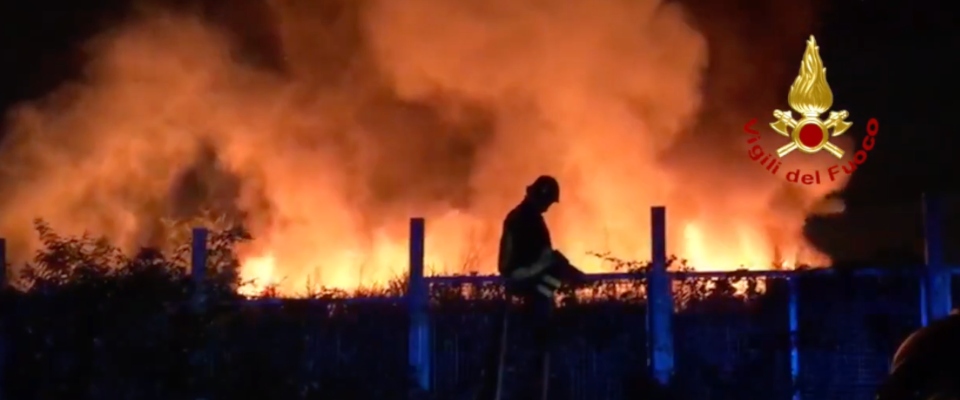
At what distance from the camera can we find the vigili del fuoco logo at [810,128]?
20203mm

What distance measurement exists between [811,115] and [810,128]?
0.33m

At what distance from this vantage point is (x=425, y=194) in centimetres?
2291

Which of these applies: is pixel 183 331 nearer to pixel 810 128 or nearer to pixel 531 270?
pixel 531 270

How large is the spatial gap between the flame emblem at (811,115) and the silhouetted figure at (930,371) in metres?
14.2

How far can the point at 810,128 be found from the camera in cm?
2109

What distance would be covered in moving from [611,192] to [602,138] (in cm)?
93

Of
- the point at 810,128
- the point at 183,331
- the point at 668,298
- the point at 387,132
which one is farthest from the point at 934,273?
the point at 387,132

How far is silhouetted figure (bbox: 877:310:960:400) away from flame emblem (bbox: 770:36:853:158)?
14209 mm

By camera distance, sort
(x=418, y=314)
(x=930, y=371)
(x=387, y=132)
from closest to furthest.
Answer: (x=930, y=371), (x=418, y=314), (x=387, y=132)

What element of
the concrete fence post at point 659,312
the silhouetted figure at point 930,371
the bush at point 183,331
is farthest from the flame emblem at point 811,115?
the silhouetted figure at point 930,371

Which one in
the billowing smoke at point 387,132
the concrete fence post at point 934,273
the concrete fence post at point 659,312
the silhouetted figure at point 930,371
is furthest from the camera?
the billowing smoke at point 387,132

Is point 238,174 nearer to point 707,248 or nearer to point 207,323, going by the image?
point 707,248

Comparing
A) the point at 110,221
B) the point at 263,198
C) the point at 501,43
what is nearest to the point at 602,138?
the point at 501,43

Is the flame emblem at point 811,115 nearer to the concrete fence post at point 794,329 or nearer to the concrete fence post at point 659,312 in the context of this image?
the concrete fence post at point 794,329
